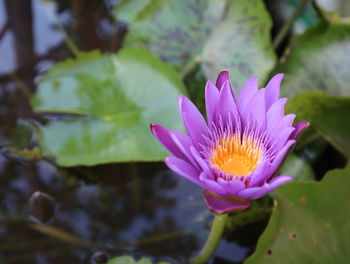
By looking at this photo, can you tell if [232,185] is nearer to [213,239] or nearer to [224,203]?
[224,203]

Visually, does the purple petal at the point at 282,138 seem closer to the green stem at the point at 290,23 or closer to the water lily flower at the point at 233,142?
the water lily flower at the point at 233,142

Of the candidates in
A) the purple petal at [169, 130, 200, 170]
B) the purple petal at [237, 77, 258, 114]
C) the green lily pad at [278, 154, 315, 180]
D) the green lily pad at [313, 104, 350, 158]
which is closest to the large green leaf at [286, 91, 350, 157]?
the green lily pad at [313, 104, 350, 158]

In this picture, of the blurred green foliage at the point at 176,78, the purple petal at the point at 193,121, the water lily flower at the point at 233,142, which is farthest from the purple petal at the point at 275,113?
the blurred green foliage at the point at 176,78

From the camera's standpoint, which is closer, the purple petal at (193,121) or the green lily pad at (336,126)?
the purple petal at (193,121)

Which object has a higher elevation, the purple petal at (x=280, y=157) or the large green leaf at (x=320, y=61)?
the purple petal at (x=280, y=157)

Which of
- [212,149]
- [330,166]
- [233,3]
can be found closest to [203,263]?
→ [212,149]
